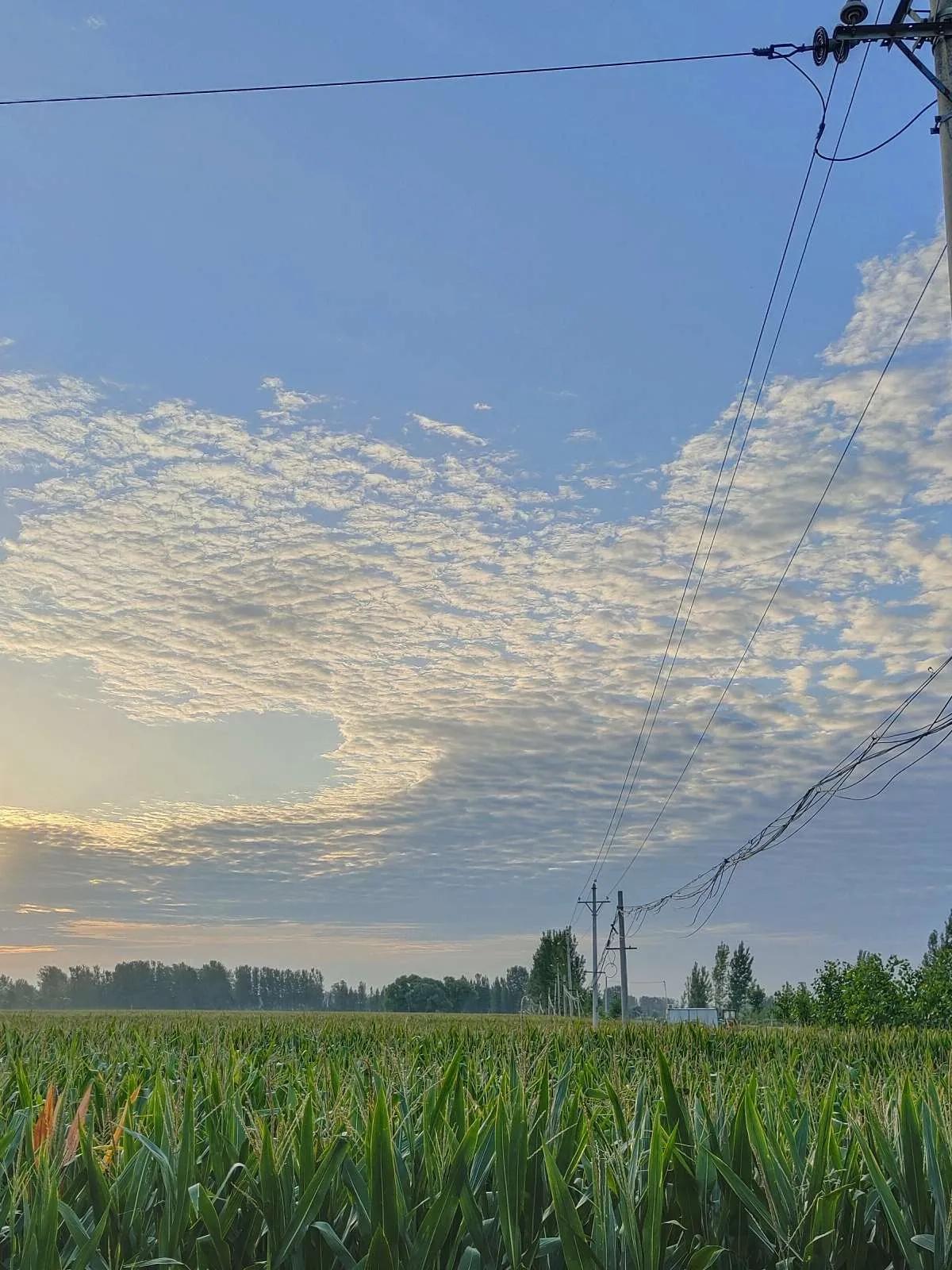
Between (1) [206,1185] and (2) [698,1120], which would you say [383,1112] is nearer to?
(1) [206,1185]

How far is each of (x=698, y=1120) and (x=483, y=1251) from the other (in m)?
1.49

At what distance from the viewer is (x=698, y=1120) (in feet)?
17.6

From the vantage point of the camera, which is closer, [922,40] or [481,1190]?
[481,1190]

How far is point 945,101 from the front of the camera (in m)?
8.25

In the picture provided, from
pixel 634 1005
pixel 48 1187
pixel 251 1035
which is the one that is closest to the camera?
pixel 48 1187

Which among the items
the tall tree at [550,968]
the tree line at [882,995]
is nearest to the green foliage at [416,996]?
the tall tree at [550,968]

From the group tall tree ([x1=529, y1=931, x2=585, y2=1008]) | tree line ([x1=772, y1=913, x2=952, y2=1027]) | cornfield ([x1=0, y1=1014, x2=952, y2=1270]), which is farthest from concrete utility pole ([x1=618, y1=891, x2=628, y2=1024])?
tall tree ([x1=529, y1=931, x2=585, y2=1008])

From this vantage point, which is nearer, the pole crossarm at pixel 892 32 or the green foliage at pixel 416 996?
the pole crossarm at pixel 892 32

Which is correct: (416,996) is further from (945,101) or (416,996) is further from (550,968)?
(945,101)

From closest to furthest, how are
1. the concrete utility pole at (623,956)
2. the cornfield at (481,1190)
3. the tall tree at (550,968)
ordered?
the cornfield at (481,1190) < the concrete utility pole at (623,956) < the tall tree at (550,968)

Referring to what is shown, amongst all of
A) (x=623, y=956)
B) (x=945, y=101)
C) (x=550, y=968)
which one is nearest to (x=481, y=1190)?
(x=945, y=101)

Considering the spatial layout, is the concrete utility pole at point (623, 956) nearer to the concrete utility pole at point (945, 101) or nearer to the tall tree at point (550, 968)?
the concrete utility pole at point (945, 101)

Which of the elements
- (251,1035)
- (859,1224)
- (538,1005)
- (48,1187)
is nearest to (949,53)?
(859,1224)

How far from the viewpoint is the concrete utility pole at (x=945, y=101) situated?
795cm
